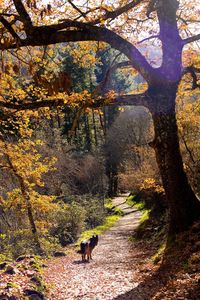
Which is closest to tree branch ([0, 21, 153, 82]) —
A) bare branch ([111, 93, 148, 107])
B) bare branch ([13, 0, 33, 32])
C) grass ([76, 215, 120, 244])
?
bare branch ([13, 0, 33, 32])

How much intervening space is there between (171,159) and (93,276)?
12.4ft

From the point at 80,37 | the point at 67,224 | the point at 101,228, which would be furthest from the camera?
the point at 101,228

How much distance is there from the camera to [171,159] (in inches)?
357

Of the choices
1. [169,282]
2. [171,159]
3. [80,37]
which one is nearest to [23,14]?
[80,37]

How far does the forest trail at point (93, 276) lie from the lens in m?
7.58

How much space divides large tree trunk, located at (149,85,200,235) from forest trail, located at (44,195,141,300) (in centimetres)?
204

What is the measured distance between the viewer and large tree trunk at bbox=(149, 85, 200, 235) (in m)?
9.07

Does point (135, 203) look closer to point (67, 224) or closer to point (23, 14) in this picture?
point (67, 224)

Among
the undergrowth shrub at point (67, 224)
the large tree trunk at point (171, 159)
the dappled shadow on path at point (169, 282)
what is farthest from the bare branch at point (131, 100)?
the undergrowth shrub at point (67, 224)

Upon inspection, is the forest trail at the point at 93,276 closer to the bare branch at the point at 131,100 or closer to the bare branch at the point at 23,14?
the bare branch at the point at 131,100

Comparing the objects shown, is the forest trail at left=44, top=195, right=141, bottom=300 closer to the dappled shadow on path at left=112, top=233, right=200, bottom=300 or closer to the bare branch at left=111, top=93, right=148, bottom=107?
the dappled shadow on path at left=112, top=233, right=200, bottom=300

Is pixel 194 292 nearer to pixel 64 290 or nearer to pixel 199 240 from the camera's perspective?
pixel 199 240

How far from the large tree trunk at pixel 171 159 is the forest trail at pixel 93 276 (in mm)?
2042

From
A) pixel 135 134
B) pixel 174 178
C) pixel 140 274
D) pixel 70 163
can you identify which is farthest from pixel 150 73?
pixel 135 134
